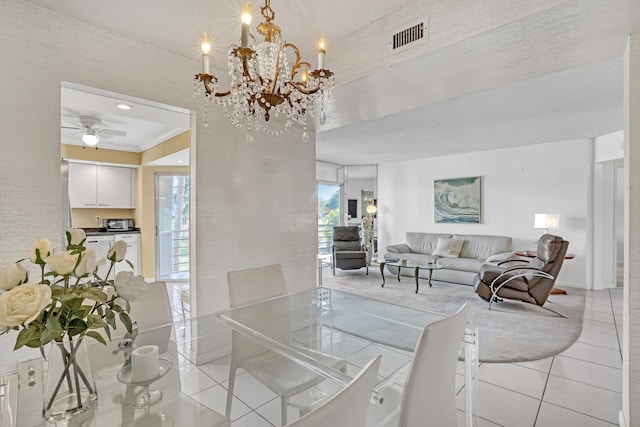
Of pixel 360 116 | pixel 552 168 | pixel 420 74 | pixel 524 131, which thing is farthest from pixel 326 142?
pixel 552 168

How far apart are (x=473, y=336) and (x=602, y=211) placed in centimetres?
547

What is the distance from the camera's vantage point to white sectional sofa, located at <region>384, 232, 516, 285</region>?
5.64 meters

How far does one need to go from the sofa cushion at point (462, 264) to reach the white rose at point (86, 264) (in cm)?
569

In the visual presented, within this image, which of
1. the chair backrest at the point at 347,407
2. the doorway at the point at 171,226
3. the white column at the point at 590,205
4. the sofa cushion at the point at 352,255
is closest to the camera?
the chair backrest at the point at 347,407

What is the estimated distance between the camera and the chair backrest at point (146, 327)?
4.83 ft

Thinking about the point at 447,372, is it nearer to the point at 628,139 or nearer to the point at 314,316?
the point at 314,316

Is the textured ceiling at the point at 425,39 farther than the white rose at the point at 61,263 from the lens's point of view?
Yes

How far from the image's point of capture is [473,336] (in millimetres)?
1597

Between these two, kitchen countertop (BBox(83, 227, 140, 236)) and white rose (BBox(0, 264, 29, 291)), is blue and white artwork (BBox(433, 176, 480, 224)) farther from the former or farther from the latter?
white rose (BBox(0, 264, 29, 291))

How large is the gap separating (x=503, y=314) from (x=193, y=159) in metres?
3.99

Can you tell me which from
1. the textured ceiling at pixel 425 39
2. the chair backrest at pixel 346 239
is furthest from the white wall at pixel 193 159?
the chair backrest at pixel 346 239

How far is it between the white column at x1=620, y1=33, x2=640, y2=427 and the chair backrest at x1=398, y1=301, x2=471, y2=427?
1139 mm

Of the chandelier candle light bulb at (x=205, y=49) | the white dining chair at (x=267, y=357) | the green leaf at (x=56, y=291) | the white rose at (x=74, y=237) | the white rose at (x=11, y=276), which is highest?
the chandelier candle light bulb at (x=205, y=49)

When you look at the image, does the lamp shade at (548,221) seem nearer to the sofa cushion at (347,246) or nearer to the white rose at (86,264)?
the sofa cushion at (347,246)
